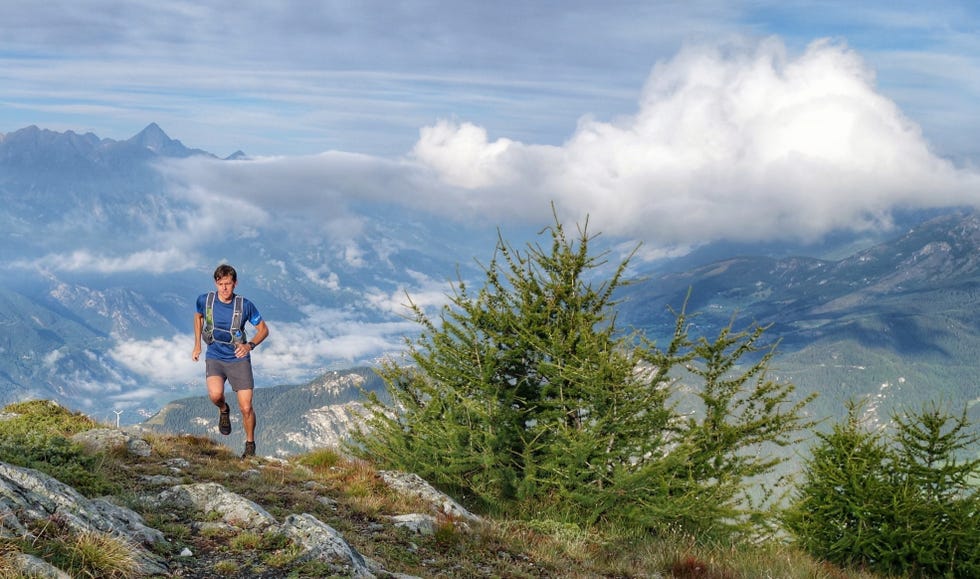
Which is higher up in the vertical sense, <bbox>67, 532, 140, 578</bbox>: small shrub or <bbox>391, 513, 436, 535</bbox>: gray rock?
<bbox>391, 513, 436, 535</bbox>: gray rock

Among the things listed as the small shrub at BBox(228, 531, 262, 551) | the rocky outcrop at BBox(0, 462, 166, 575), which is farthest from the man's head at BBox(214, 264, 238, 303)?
the small shrub at BBox(228, 531, 262, 551)

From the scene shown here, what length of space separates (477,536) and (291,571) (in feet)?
14.1

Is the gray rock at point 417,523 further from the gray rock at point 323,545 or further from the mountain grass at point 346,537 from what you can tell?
the gray rock at point 323,545

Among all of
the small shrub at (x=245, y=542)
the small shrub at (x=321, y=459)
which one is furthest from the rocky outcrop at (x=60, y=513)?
the small shrub at (x=321, y=459)

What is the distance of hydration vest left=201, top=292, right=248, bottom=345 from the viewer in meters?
15.3

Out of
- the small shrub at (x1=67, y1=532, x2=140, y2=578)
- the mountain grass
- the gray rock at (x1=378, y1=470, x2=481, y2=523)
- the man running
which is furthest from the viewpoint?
the man running

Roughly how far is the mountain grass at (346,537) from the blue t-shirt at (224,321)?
218 centimetres

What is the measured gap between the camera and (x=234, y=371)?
1576cm

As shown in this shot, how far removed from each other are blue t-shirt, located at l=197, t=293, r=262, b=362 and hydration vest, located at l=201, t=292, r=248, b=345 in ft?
0.07

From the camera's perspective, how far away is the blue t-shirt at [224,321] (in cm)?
1535

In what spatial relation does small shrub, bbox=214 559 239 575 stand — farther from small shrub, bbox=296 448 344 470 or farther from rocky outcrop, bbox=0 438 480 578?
small shrub, bbox=296 448 344 470

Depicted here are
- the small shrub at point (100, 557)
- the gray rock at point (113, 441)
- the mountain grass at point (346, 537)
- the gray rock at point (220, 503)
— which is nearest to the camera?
the small shrub at point (100, 557)

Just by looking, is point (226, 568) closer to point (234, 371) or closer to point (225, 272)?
point (234, 371)

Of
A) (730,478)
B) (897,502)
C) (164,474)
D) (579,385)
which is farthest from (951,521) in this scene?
(164,474)
